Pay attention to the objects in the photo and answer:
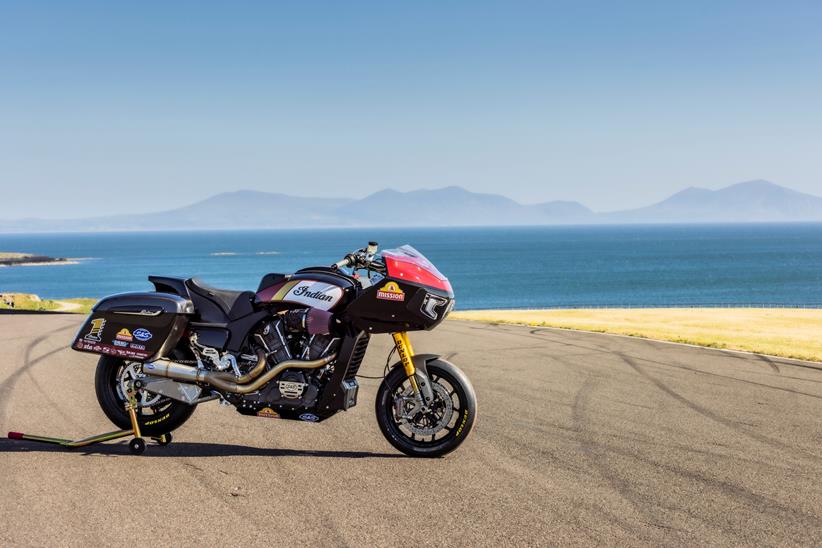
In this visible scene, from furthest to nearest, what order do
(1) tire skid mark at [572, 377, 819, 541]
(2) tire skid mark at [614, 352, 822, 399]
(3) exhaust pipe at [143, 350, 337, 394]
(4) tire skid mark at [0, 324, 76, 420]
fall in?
1. (2) tire skid mark at [614, 352, 822, 399]
2. (4) tire skid mark at [0, 324, 76, 420]
3. (3) exhaust pipe at [143, 350, 337, 394]
4. (1) tire skid mark at [572, 377, 819, 541]

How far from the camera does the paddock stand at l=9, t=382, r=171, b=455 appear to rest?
23.0 feet

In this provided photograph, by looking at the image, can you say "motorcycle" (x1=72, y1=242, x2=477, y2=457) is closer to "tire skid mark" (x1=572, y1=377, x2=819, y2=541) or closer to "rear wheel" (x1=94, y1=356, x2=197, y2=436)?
"rear wheel" (x1=94, y1=356, x2=197, y2=436)

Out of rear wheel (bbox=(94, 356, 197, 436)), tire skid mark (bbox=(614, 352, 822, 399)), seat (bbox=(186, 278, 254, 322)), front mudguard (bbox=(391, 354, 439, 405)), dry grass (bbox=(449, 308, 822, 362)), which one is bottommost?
dry grass (bbox=(449, 308, 822, 362))

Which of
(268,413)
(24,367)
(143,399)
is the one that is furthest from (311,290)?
(24,367)

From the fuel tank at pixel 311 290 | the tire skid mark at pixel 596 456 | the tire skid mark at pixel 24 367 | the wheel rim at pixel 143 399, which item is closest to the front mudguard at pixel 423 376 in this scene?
the fuel tank at pixel 311 290

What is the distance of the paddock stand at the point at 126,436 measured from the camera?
701 cm

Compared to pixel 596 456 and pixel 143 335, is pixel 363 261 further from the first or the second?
pixel 596 456

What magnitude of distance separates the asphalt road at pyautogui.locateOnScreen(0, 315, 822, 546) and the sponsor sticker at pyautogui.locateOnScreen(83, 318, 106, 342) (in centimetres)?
103

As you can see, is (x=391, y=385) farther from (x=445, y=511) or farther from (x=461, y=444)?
(x=445, y=511)

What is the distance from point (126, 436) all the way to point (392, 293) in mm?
2959

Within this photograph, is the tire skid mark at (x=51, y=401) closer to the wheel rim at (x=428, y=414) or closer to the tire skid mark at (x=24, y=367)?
the tire skid mark at (x=24, y=367)

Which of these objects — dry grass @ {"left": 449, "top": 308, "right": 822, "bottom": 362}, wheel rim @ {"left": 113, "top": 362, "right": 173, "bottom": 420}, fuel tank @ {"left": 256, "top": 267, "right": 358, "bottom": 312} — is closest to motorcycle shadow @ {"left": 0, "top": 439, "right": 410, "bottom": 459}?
wheel rim @ {"left": 113, "top": 362, "right": 173, "bottom": 420}

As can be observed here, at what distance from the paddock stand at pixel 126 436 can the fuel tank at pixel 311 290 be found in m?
1.61

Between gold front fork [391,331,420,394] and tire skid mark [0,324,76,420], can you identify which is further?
tire skid mark [0,324,76,420]
